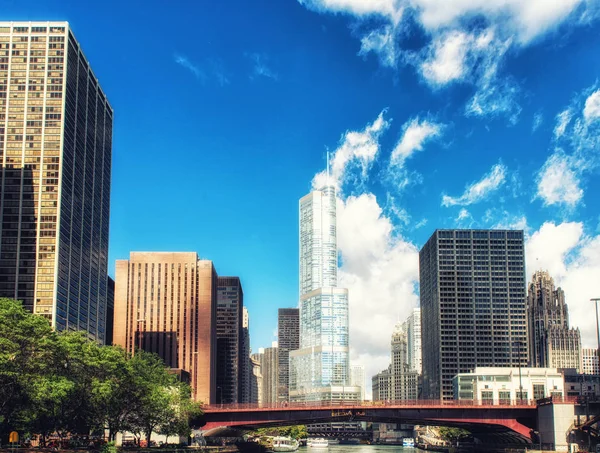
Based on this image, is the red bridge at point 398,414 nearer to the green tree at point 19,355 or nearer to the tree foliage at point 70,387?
the tree foliage at point 70,387

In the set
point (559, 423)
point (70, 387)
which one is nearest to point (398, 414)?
point (559, 423)

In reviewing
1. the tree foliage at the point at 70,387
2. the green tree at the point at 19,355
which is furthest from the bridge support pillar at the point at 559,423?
the green tree at the point at 19,355

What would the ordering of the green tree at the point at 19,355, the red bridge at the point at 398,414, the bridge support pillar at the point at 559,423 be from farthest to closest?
the red bridge at the point at 398,414, the bridge support pillar at the point at 559,423, the green tree at the point at 19,355

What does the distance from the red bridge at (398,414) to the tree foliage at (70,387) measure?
424 inches

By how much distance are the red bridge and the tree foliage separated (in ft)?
35.3

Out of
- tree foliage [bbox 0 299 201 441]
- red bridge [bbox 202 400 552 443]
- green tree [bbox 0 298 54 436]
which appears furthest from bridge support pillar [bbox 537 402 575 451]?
green tree [bbox 0 298 54 436]

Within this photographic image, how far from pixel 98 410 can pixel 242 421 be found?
1630 inches

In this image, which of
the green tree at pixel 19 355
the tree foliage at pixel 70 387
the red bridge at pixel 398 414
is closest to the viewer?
the green tree at pixel 19 355

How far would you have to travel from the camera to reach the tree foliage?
10244 centimetres

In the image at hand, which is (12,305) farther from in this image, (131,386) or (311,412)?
(311,412)

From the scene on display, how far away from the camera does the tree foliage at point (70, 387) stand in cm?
10244

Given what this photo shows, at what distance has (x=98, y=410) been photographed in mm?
126562

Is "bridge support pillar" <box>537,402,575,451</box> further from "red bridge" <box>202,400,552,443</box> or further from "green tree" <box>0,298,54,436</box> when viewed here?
"green tree" <box>0,298,54,436</box>

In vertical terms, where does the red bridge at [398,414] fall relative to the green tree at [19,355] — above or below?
below
